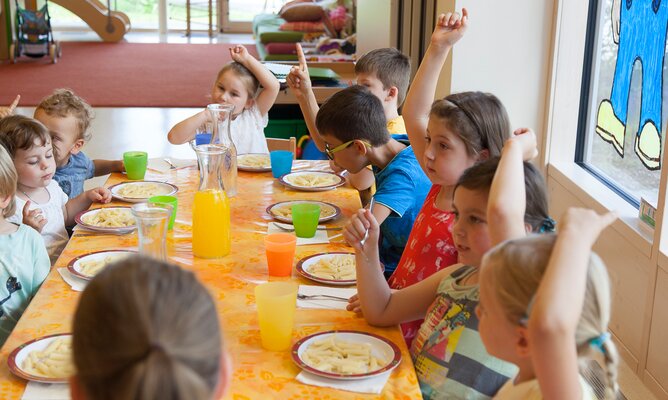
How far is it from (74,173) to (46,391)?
5.85 feet

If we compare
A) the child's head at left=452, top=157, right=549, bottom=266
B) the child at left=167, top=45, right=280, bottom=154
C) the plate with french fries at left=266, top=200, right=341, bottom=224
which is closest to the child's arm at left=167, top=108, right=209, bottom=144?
the child at left=167, top=45, right=280, bottom=154

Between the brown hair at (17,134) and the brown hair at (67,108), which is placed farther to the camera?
the brown hair at (67,108)

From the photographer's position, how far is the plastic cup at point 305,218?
216 cm

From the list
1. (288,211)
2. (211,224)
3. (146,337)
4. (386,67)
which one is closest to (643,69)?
(386,67)

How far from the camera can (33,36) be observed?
→ 32.1 feet

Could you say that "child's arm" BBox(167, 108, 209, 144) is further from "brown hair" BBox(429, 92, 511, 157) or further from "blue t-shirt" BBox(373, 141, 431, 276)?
"brown hair" BBox(429, 92, 511, 157)

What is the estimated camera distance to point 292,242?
189cm

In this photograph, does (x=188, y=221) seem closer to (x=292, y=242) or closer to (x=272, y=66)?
(x=292, y=242)

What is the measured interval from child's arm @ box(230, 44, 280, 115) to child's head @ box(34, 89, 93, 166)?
655 millimetres

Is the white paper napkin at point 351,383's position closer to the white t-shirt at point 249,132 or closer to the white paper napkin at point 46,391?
the white paper napkin at point 46,391

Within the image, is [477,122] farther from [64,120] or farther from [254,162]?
[64,120]

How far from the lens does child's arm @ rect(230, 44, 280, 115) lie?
324cm

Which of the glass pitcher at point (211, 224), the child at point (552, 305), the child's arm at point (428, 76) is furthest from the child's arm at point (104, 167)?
the child at point (552, 305)

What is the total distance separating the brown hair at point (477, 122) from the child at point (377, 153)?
38 cm
